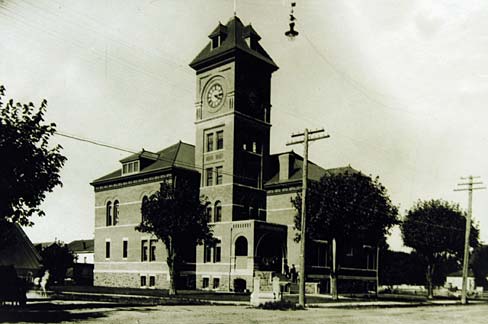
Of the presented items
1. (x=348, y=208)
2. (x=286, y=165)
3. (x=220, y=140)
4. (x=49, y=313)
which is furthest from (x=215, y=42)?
(x=49, y=313)

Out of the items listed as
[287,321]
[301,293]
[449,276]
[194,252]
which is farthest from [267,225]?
[449,276]

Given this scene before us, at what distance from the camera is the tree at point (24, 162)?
18109 millimetres

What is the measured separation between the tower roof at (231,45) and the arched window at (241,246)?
16.9 metres

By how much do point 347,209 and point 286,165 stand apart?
1416 centimetres

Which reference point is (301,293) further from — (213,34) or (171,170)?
(213,34)

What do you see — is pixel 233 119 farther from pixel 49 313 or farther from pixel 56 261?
pixel 49 313

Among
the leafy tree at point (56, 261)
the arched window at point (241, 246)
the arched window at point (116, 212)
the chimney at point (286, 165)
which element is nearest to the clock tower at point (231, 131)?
the arched window at point (241, 246)

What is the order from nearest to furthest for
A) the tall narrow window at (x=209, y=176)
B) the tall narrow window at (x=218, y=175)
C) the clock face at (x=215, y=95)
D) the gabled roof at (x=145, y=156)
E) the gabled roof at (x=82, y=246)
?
the tall narrow window at (x=218, y=175)
the clock face at (x=215, y=95)
the tall narrow window at (x=209, y=176)
the gabled roof at (x=145, y=156)
the gabled roof at (x=82, y=246)

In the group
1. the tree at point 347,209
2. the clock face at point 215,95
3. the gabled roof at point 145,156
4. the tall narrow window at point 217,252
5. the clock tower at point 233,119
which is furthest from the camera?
the gabled roof at point 145,156

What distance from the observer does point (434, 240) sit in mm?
54281

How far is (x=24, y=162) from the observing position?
1850 centimetres

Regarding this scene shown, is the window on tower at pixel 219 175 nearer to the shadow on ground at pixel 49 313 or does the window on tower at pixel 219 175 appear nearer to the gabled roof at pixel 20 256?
the gabled roof at pixel 20 256

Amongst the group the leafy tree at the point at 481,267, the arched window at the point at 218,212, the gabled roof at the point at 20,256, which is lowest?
the leafy tree at the point at 481,267

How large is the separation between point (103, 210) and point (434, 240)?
35.1m
